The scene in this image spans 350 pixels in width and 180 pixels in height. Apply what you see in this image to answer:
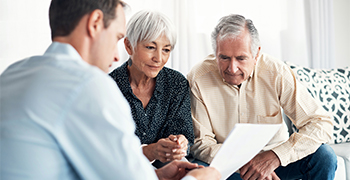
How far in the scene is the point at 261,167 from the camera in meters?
1.51

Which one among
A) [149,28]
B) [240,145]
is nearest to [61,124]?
[240,145]

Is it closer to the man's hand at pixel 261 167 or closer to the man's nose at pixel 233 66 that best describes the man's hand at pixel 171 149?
the man's hand at pixel 261 167

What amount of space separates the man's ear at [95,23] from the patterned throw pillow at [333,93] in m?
1.93

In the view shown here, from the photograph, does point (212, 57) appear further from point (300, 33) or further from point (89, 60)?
point (300, 33)

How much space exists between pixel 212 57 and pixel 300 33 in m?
1.53

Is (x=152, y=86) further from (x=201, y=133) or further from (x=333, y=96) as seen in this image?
(x=333, y=96)

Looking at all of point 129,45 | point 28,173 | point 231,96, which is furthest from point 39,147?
point 231,96

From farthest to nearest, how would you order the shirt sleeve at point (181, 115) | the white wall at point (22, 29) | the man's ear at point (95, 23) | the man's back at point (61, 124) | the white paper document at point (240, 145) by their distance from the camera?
the white wall at point (22, 29)
the shirt sleeve at point (181, 115)
the white paper document at point (240, 145)
the man's ear at point (95, 23)
the man's back at point (61, 124)

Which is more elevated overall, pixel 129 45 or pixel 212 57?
pixel 129 45

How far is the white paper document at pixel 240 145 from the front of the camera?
1.01m

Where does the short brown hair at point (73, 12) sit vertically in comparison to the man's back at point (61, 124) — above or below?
above

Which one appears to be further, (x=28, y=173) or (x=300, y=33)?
(x=300, y=33)

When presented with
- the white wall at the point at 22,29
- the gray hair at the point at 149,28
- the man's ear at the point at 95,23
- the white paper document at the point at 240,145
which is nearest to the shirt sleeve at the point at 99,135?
the man's ear at the point at 95,23

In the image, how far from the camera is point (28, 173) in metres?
0.68
